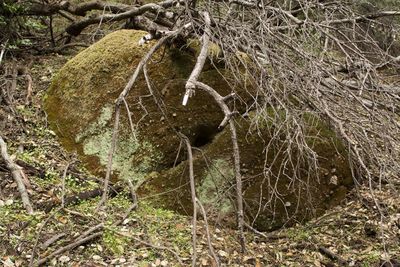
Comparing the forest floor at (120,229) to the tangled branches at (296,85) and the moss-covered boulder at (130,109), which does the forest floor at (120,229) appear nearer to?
the moss-covered boulder at (130,109)

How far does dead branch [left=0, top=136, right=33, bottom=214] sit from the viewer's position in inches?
138

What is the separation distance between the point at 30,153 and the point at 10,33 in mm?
2323

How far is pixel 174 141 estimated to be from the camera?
445cm

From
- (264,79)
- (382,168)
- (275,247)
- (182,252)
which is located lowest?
(275,247)

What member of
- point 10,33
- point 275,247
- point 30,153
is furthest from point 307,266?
point 10,33

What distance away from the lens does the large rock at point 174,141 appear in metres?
4.25

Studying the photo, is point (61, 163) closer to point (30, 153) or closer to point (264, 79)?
point (30, 153)

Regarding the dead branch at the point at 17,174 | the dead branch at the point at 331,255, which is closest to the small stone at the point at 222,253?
the dead branch at the point at 331,255

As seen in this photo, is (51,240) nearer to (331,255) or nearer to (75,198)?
(75,198)

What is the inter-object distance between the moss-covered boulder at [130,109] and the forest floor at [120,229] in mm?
203

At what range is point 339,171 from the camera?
181 inches

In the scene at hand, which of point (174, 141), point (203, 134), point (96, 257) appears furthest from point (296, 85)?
point (96, 257)

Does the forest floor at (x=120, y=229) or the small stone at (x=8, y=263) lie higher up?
Result: the small stone at (x=8, y=263)

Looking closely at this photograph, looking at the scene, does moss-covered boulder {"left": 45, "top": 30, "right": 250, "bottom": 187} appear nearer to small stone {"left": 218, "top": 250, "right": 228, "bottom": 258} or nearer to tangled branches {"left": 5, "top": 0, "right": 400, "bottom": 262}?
tangled branches {"left": 5, "top": 0, "right": 400, "bottom": 262}
